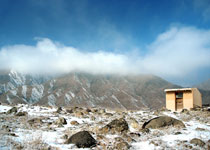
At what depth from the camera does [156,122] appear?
12.1 m

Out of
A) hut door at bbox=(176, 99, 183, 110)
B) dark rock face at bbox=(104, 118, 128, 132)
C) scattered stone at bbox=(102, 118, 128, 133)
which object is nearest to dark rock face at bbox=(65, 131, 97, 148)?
scattered stone at bbox=(102, 118, 128, 133)

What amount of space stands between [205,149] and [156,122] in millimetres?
4921

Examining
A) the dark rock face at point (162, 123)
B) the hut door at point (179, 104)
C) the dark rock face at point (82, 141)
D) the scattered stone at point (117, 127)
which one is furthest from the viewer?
the hut door at point (179, 104)

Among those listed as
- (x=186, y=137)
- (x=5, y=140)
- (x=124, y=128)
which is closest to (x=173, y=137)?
(x=186, y=137)

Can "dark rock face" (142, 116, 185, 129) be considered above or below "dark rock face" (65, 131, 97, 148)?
above

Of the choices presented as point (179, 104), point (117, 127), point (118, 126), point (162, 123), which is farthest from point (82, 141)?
point (179, 104)

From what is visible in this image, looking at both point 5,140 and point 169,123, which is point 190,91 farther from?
point 5,140

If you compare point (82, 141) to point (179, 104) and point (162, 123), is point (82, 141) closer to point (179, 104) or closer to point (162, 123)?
point (162, 123)

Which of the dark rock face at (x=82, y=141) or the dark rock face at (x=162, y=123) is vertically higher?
the dark rock face at (x=162, y=123)

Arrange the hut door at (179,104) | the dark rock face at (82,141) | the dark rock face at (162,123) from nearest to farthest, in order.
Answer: the dark rock face at (82,141)
the dark rock face at (162,123)
the hut door at (179,104)

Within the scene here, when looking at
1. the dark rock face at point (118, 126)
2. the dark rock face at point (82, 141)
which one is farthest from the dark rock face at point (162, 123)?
the dark rock face at point (82, 141)

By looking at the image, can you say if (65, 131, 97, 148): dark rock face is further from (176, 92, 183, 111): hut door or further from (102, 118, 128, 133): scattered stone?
(176, 92, 183, 111): hut door

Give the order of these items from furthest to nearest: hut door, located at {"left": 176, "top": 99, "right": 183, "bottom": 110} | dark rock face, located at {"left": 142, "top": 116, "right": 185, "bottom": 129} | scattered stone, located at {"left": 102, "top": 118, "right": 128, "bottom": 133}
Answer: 1. hut door, located at {"left": 176, "top": 99, "right": 183, "bottom": 110}
2. dark rock face, located at {"left": 142, "top": 116, "right": 185, "bottom": 129}
3. scattered stone, located at {"left": 102, "top": 118, "right": 128, "bottom": 133}

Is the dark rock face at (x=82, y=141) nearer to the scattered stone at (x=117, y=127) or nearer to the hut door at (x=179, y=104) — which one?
the scattered stone at (x=117, y=127)
